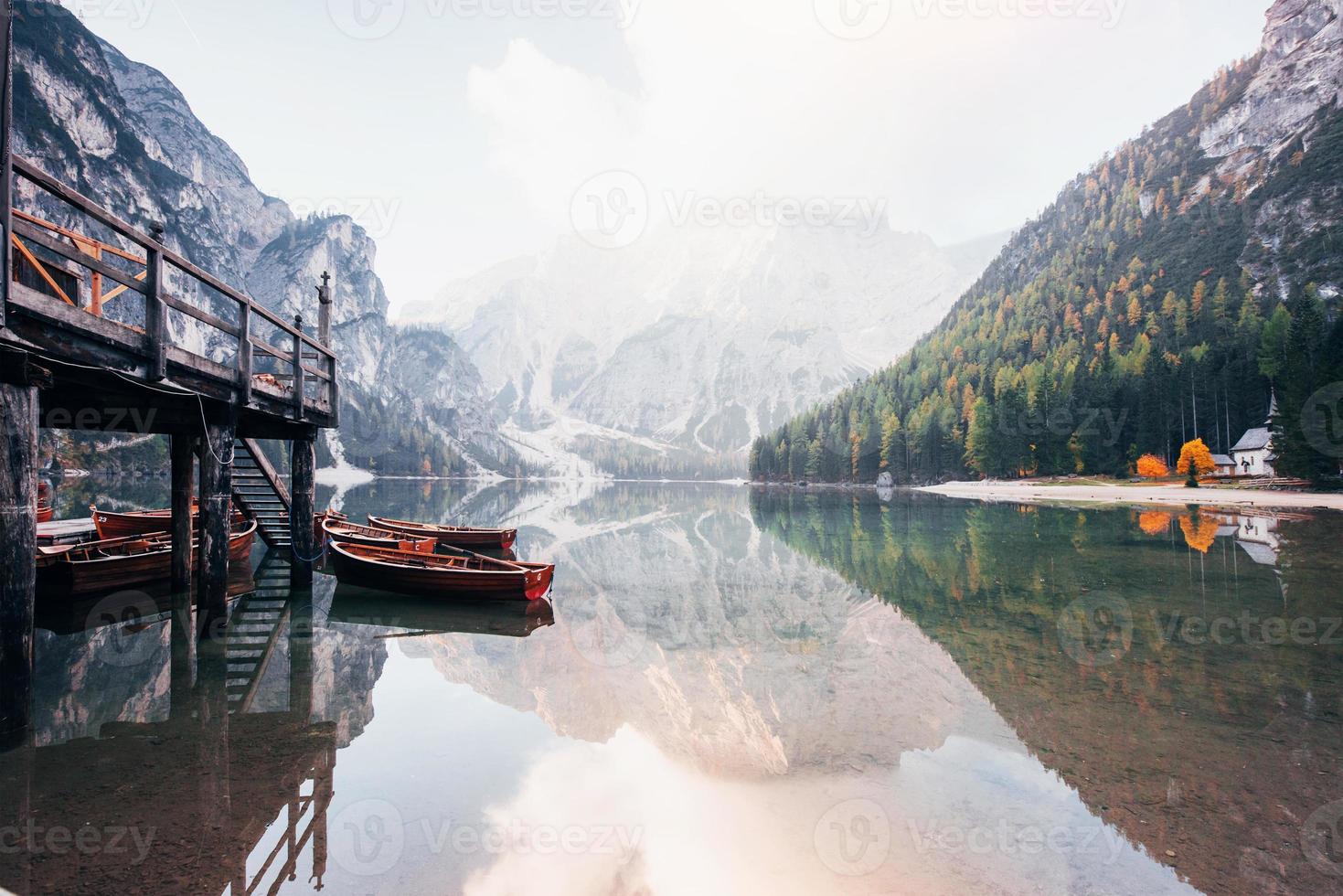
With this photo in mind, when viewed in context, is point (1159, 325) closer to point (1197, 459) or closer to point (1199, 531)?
point (1197, 459)

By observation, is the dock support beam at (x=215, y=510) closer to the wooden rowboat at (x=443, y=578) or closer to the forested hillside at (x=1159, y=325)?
the wooden rowboat at (x=443, y=578)

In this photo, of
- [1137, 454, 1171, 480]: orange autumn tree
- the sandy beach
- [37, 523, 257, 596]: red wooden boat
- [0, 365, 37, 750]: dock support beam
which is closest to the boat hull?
[37, 523, 257, 596]: red wooden boat

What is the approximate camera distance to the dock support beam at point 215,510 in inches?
632

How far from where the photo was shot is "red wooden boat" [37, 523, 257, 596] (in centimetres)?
1652

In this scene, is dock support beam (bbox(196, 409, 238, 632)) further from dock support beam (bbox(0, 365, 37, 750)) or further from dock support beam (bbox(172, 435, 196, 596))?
dock support beam (bbox(0, 365, 37, 750))

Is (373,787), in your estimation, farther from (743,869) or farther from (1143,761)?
(1143,761)

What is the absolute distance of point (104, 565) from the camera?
1720 centimetres

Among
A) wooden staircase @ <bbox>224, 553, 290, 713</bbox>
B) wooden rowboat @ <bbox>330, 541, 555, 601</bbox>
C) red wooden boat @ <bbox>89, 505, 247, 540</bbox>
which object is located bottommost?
wooden staircase @ <bbox>224, 553, 290, 713</bbox>

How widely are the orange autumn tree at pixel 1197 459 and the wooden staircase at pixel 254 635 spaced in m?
98.8

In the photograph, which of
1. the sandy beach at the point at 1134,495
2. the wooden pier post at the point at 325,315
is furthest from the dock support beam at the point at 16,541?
the sandy beach at the point at 1134,495

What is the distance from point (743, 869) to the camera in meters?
6.54

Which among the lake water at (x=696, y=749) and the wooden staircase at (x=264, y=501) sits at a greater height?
the wooden staircase at (x=264, y=501)

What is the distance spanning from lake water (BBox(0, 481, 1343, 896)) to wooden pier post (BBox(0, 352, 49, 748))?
0.83 metres

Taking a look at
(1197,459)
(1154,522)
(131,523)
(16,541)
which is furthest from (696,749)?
(1197,459)
